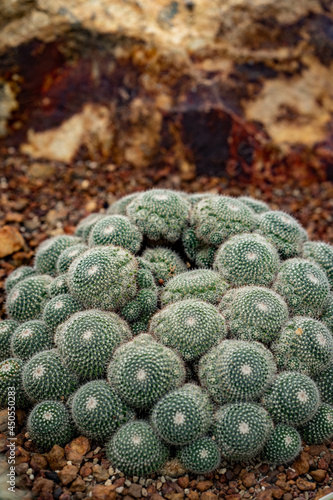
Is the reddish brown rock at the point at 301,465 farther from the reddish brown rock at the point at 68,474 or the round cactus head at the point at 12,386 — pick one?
the round cactus head at the point at 12,386

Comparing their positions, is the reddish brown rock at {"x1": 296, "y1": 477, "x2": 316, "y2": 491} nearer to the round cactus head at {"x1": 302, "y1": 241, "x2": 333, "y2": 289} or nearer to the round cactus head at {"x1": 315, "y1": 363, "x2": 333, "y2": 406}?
the round cactus head at {"x1": 315, "y1": 363, "x2": 333, "y2": 406}

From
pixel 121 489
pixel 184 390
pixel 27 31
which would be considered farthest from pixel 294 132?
pixel 121 489

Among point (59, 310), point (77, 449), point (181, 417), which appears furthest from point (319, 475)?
point (59, 310)

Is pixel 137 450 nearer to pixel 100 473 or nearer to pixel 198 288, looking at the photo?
pixel 100 473

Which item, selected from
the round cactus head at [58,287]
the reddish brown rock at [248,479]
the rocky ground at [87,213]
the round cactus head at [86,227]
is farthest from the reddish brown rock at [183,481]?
the round cactus head at [86,227]

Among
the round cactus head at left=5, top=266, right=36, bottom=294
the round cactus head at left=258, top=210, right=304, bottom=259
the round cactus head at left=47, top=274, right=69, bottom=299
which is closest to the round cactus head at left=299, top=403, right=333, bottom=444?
the round cactus head at left=258, top=210, right=304, bottom=259

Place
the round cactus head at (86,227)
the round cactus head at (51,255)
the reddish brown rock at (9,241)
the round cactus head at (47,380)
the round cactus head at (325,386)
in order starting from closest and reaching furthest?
1. the round cactus head at (47,380)
2. the round cactus head at (325,386)
3. the round cactus head at (51,255)
4. the round cactus head at (86,227)
5. the reddish brown rock at (9,241)
